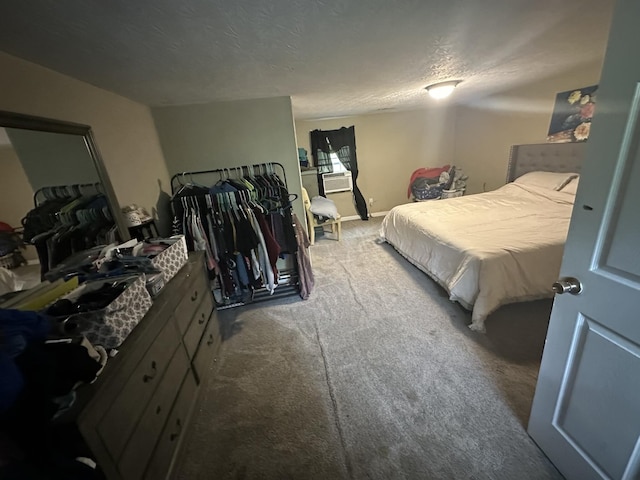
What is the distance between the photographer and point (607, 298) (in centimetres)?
84

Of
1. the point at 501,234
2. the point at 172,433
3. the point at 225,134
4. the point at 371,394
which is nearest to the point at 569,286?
the point at 371,394

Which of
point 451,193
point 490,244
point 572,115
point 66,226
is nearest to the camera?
point 66,226

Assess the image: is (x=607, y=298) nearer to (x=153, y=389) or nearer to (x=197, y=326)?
(x=153, y=389)

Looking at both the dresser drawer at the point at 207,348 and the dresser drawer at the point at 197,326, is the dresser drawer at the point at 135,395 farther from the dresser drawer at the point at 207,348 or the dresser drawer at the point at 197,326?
the dresser drawer at the point at 207,348

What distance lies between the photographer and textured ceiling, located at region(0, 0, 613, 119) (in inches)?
36.6

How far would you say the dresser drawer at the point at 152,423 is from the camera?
0.94 m

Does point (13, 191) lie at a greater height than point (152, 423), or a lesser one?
greater

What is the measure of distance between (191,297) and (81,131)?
1.13 metres

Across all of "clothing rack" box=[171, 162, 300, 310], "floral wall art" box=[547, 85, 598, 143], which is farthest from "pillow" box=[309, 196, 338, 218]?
"floral wall art" box=[547, 85, 598, 143]

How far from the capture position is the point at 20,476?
0.59 meters

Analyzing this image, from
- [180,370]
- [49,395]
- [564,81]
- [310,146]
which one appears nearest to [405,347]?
[180,370]

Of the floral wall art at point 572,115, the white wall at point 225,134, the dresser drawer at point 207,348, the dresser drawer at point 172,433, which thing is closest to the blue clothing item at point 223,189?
the white wall at point 225,134

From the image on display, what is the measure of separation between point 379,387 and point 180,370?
1195 mm

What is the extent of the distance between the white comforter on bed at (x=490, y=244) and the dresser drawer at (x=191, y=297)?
80.1 inches
